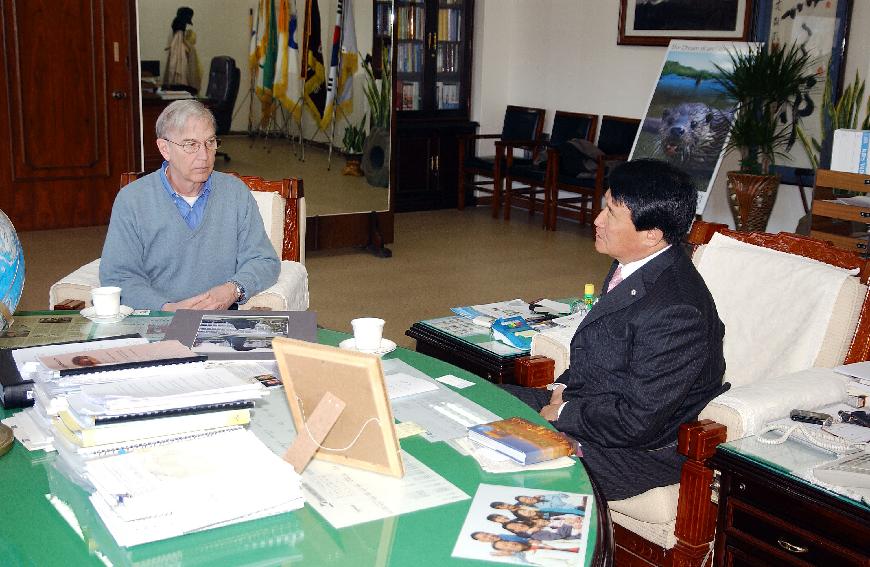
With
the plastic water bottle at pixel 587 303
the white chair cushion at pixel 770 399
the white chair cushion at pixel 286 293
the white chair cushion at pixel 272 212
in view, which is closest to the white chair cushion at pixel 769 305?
the white chair cushion at pixel 770 399

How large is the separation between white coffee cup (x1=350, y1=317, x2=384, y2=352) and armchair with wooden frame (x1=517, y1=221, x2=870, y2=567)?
24.4 inches

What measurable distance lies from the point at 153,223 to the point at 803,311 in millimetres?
2024

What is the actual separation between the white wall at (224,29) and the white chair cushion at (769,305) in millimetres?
4145

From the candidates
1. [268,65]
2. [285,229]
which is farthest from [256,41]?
[285,229]

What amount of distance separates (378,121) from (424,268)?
112 centimetres

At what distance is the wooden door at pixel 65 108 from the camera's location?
6.85 metres

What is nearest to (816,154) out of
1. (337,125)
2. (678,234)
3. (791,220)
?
(791,220)

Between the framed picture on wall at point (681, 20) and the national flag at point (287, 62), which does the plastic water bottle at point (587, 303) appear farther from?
the framed picture on wall at point (681, 20)

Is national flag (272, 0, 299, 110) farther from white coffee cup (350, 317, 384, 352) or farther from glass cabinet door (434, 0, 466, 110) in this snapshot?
white coffee cup (350, 317, 384, 352)

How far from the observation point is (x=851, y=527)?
1940 mm

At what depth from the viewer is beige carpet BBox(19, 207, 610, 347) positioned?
5.52 meters

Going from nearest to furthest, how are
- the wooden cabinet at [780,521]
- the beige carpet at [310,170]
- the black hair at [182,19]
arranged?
the wooden cabinet at [780,521]
the black hair at [182,19]
the beige carpet at [310,170]

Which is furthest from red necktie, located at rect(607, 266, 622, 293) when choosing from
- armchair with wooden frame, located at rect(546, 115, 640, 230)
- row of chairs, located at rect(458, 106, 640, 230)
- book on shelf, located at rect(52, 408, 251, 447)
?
armchair with wooden frame, located at rect(546, 115, 640, 230)

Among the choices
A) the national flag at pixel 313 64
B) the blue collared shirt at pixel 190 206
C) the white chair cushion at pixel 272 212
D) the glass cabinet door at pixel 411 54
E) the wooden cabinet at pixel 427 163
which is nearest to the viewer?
the blue collared shirt at pixel 190 206
